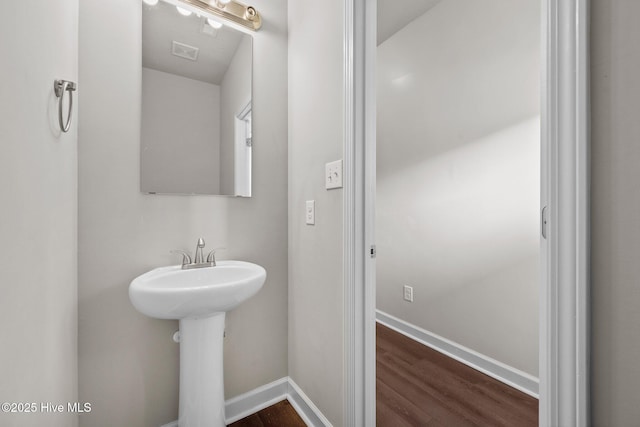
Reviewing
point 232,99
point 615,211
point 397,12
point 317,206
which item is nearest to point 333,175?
point 317,206

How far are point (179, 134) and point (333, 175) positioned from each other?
2.57 feet

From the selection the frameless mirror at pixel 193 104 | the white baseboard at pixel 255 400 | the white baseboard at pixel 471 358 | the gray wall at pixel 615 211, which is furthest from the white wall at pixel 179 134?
the white baseboard at pixel 471 358

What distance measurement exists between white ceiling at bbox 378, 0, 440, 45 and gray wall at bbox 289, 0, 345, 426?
99 centimetres

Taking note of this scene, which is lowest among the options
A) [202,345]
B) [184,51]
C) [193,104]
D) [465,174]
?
[202,345]

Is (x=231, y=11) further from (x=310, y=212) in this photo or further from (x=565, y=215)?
(x=565, y=215)

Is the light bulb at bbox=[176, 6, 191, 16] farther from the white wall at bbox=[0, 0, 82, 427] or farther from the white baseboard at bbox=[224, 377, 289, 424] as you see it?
the white baseboard at bbox=[224, 377, 289, 424]

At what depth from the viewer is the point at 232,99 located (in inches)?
54.8

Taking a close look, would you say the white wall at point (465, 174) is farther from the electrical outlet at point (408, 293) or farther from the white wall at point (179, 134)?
the white wall at point (179, 134)

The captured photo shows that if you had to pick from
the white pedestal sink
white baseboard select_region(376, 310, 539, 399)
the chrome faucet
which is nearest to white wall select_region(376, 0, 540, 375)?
white baseboard select_region(376, 310, 539, 399)

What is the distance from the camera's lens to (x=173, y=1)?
1.24 m

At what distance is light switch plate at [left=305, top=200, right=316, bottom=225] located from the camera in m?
1.30

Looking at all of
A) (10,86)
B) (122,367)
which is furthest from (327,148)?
(122,367)

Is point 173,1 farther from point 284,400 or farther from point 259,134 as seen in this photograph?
point 284,400

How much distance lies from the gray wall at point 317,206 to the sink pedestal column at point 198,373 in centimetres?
45
